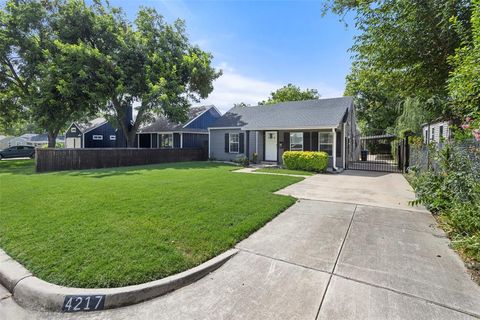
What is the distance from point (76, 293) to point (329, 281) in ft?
9.01

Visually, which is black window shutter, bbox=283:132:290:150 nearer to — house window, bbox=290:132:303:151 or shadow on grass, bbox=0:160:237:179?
house window, bbox=290:132:303:151

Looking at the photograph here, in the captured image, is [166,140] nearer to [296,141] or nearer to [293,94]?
[296,141]

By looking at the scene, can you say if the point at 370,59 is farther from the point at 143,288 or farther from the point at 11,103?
the point at 11,103

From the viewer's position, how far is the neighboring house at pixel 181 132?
68.0 ft

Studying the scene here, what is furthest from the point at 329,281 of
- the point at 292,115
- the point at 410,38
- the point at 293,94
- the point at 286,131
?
the point at 293,94

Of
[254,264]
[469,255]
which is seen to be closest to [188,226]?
[254,264]

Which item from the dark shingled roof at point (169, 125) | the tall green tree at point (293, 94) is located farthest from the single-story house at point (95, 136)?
the tall green tree at point (293, 94)

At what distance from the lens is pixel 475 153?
158 inches

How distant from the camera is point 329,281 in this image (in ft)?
9.33

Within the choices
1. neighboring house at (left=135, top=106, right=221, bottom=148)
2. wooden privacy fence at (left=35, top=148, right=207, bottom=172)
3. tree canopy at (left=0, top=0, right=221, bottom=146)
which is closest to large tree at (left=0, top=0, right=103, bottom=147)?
tree canopy at (left=0, top=0, right=221, bottom=146)

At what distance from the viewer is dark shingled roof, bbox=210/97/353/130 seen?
46.8 ft

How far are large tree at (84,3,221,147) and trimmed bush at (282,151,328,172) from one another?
28.7ft

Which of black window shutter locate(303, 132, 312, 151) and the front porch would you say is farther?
black window shutter locate(303, 132, 312, 151)

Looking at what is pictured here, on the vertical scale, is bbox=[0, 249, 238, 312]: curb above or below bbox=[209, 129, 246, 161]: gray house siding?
below
